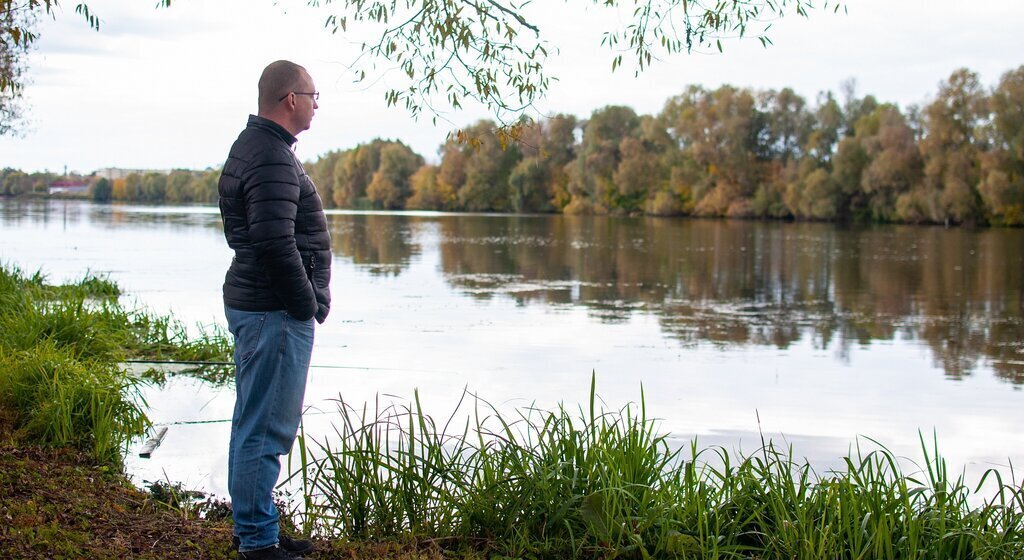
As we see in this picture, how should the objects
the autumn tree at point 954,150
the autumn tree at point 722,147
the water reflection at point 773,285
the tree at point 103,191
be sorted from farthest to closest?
the tree at point 103,191, the autumn tree at point 722,147, the autumn tree at point 954,150, the water reflection at point 773,285

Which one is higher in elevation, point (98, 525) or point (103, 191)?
point (103, 191)

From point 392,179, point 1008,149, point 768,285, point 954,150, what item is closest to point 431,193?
point 392,179

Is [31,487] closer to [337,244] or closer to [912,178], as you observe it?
[337,244]

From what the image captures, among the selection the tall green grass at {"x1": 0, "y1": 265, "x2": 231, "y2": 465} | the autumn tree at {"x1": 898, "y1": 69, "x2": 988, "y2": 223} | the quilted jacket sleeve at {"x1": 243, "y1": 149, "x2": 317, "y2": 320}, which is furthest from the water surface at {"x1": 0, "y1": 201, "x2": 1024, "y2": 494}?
the autumn tree at {"x1": 898, "y1": 69, "x2": 988, "y2": 223}

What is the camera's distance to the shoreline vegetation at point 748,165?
63.5 meters

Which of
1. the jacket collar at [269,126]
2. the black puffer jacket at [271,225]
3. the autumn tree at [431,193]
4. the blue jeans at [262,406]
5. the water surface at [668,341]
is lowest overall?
the water surface at [668,341]

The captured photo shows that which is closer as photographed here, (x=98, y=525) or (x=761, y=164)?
(x=98, y=525)

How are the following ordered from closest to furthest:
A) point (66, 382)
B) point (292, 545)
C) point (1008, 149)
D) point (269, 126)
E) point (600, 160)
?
point (269, 126) → point (292, 545) → point (66, 382) → point (1008, 149) → point (600, 160)

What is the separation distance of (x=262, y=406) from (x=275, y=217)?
771 millimetres

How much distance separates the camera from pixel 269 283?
3.76 meters

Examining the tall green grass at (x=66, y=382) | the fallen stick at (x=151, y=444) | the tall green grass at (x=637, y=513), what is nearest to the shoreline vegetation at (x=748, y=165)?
the tall green grass at (x=66, y=382)

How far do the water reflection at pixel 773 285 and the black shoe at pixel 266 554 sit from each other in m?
10.1

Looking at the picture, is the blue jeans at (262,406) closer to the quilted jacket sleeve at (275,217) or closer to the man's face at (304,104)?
the quilted jacket sleeve at (275,217)

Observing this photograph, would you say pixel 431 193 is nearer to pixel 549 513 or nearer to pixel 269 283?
pixel 549 513
